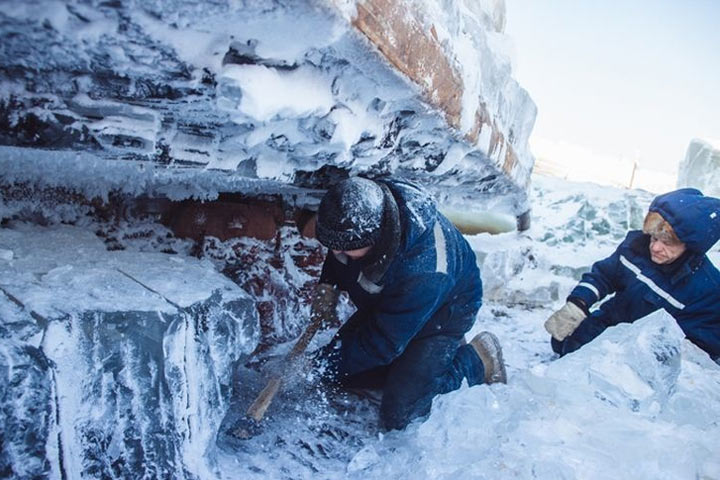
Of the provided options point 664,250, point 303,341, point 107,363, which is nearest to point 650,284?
point 664,250

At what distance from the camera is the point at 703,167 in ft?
25.2

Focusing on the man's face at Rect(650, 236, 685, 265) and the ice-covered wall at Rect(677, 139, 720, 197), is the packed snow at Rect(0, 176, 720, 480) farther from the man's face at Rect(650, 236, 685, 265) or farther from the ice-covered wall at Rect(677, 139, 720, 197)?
the ice-covered wall at Rect(677, 139, 720, 197)

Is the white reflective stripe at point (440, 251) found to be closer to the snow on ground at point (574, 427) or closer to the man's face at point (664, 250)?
the snow on ground at point (574, 427)

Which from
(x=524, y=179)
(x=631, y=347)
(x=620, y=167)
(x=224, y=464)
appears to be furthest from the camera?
(x=620, y=167)

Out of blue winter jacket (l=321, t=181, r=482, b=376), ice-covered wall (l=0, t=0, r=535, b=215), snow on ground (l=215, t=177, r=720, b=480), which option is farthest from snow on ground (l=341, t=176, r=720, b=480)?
ice-covered wall (l=0, t=0, r=535, b=215)

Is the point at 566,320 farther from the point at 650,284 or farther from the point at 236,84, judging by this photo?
the point at 236,84

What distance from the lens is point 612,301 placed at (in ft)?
8.30

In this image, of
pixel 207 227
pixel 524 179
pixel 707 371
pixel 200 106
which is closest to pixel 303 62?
pixel 200 106

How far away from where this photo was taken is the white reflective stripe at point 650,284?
2.25 meters

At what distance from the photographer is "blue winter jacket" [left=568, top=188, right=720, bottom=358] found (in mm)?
2100

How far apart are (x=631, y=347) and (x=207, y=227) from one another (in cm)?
196

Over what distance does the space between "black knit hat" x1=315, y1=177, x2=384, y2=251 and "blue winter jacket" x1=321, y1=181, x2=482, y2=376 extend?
4.7 inches

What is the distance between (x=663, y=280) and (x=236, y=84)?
2.39m

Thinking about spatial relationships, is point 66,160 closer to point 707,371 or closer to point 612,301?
point 707,371
